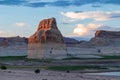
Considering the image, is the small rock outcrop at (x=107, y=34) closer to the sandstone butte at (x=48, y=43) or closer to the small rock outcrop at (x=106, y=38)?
the small rock outcrop at (x=106, y=38)

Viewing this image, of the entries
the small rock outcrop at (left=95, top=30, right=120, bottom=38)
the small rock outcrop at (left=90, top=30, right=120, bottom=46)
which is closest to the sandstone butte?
the small rock outcrop at (left=90, top=30, right=120, bottom=46)

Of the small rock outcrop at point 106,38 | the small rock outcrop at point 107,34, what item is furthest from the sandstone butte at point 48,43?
the small rock outcrop at point 107,34

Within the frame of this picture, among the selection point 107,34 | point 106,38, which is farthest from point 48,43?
point 107,34

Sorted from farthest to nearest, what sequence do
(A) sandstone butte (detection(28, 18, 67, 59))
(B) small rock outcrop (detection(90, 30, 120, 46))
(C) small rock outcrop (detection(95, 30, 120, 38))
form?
(C) small rock outcrop (detection(95, 30, 120, 38))
(B) small rock outcrop (detection(90, 30, 120, 46))
(A) sandstone butte (detection(28, 18, 67, 59))

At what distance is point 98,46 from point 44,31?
243ft

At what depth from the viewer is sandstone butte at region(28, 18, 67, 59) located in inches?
3622

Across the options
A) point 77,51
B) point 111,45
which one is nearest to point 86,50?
point 77,51

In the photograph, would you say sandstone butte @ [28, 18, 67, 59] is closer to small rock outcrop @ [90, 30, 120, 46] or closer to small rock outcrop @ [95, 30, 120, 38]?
small rock outcrop @ [90, 30, 120, 46]

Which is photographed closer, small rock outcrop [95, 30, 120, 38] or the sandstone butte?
the sandstone butte

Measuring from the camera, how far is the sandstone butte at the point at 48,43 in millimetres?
92000

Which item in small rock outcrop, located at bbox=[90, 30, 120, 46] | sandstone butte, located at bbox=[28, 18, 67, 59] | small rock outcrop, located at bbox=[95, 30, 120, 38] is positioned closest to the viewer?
sandstone butte, located at bbox=[28, 18, 67, 59]

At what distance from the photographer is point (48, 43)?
93875 mm

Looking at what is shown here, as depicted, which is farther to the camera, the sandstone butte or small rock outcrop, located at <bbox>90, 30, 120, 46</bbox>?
small rock outcrop, located at <bbox>90, 30, 120, 46</bbox>

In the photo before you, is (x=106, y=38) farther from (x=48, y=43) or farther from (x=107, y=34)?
(x=48, y=43)
